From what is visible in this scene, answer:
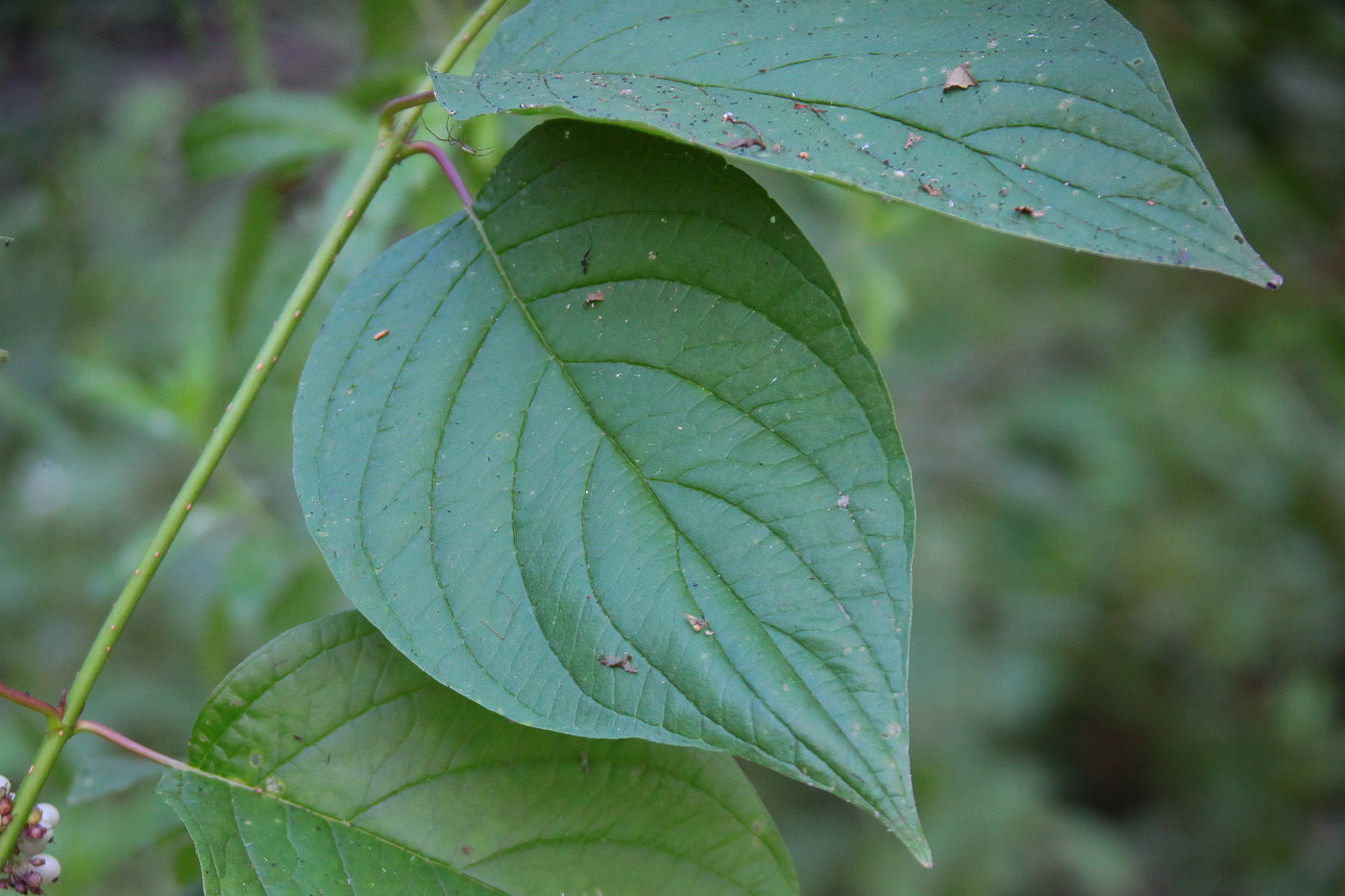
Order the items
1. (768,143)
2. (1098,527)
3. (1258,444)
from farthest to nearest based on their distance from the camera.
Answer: (1098,527), (1258,444), (768,143)

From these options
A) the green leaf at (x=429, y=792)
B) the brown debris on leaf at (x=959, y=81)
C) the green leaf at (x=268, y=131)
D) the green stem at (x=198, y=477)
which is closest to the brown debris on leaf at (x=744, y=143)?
the brown debris on leaf at (x=959, y=81)

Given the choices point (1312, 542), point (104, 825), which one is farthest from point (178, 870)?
point (1312, 542)

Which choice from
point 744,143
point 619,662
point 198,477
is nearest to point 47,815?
point 198,477

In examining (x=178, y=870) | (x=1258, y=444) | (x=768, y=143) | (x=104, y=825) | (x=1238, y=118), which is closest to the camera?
(x=768, y=143)

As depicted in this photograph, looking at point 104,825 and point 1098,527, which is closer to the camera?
point 104,825

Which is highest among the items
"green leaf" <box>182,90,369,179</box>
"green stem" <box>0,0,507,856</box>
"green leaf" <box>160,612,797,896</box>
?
"green leaf" <box>182,90,369,179</box>

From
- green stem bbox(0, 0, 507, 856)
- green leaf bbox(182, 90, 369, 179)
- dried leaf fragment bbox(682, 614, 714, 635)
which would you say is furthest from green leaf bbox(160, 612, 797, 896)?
green leaf bbox(182, 90, 369, 179)

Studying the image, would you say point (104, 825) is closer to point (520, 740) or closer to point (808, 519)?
point (520, 740)

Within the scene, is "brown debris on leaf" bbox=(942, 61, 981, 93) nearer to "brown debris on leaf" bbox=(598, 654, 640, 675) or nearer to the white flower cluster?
"brown debris on leaf" bbox=(598, 654, 640, 675)
